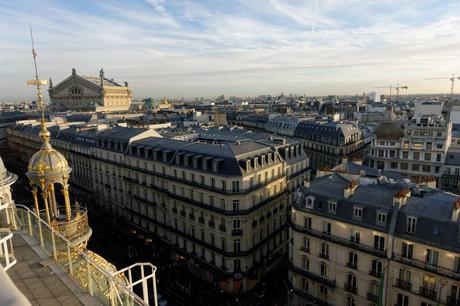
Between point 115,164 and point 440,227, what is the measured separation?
2169 inches

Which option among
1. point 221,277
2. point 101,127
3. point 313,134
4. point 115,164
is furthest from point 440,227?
point 101,127

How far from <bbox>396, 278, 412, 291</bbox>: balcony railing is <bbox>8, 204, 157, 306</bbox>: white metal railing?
1106 inches

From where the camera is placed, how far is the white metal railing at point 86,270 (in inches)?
422

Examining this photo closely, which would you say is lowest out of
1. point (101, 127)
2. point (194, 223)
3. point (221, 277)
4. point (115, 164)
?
point (221, 277)

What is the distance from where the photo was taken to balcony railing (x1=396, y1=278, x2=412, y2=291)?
32.7m

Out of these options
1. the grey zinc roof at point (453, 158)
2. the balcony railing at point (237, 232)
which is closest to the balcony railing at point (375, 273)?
the balcony railing at point (237, 232)

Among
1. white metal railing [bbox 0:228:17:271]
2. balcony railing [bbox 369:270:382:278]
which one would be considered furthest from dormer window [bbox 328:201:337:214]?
white metal railing [bbox 0:228:17:271]

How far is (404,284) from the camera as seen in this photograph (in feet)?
108

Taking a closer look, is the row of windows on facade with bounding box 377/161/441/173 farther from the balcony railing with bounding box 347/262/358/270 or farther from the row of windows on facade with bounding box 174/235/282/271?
the balcony railing with bounding box 347/262/358/270

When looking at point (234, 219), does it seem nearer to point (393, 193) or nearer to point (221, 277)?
point (221, 277)

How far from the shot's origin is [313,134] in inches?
3639

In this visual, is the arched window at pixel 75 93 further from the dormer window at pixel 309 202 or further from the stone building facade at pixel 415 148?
the dormer window at pixel 309 202

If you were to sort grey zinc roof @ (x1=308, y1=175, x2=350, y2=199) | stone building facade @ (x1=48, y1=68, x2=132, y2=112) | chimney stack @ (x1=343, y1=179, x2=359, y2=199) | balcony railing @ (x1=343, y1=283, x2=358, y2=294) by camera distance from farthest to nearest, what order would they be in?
stone building facade @ (x1=48, y1=68, x2=132, y2=112)
grey zinc roof @ (x1=308, y1=175, x2=350, y2=199)
chimney stack @ (x1=343, y1=179, x2=359, y2=199)
balcony railing @ (x1=343, y1=283, x2=358, y2=294)

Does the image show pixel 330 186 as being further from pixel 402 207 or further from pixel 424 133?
pixel 424 133
